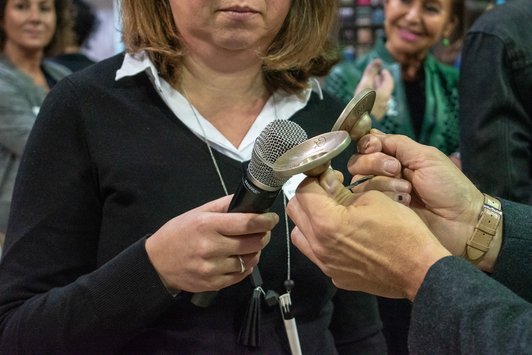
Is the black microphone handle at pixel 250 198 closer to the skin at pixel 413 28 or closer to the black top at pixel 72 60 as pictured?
the skin at pixel 413 28

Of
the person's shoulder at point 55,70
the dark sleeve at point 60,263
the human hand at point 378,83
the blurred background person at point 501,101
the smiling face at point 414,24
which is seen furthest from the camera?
the person's shoulder at point 55,70

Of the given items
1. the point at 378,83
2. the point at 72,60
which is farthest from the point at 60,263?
the point at 72,60

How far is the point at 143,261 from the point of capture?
3.52 feet

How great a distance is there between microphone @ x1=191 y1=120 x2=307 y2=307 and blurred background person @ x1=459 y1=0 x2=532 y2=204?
3.13 ft

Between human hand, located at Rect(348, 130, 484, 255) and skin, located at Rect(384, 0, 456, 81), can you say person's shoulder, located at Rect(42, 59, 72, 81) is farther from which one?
human hand, located at Rect(348, 130, 484, 255)

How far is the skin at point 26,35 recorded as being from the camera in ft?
9.16

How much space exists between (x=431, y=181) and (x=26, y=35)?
7.02 ft

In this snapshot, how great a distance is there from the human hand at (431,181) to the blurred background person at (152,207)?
19 cm

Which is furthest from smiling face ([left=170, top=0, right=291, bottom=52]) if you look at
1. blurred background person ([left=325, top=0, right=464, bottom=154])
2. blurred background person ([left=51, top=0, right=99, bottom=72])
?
blurred background person ([left=51, top=0, right=99, bottom=72])

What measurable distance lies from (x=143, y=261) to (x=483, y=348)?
0.52 m

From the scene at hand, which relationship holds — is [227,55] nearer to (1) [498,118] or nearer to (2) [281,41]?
(2) [281,41]

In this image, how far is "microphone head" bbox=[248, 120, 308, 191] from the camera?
90cm

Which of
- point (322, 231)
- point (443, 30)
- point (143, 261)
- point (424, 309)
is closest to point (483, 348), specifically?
point (424, 309)

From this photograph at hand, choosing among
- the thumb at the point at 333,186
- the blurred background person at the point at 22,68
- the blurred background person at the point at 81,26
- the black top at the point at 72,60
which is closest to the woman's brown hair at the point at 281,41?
the thumb at the point at 333,186
